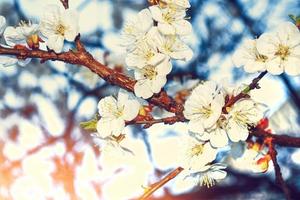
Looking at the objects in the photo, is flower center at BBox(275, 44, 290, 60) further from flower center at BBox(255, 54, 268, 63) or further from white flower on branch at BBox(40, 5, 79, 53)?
white flower on branch at BBox(40, 5, 79, 53)

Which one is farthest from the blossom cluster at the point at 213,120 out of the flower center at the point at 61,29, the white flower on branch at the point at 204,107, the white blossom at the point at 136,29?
the flower center at the point at 61,29

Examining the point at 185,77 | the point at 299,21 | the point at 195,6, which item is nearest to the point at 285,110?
the point at 185,77

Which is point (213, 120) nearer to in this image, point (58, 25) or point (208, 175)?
point (208, 175)

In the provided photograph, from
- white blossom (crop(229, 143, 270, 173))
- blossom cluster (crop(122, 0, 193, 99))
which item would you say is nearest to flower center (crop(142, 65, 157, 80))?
blossom cluster (crop(122, 0, 193, 99))

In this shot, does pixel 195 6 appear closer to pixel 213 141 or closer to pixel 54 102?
pixel 54 102

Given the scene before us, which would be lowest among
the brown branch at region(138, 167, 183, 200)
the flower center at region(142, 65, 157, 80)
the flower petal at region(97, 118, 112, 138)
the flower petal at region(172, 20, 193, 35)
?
the brown branch at region(138, 167, 183, 200)

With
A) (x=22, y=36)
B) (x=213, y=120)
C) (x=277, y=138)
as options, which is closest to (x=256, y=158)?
(x=277, y=138)

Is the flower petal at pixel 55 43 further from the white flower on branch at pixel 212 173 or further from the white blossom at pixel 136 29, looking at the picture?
the white flower on branch at pixel 212 173

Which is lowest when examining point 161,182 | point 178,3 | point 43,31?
point 161,182
